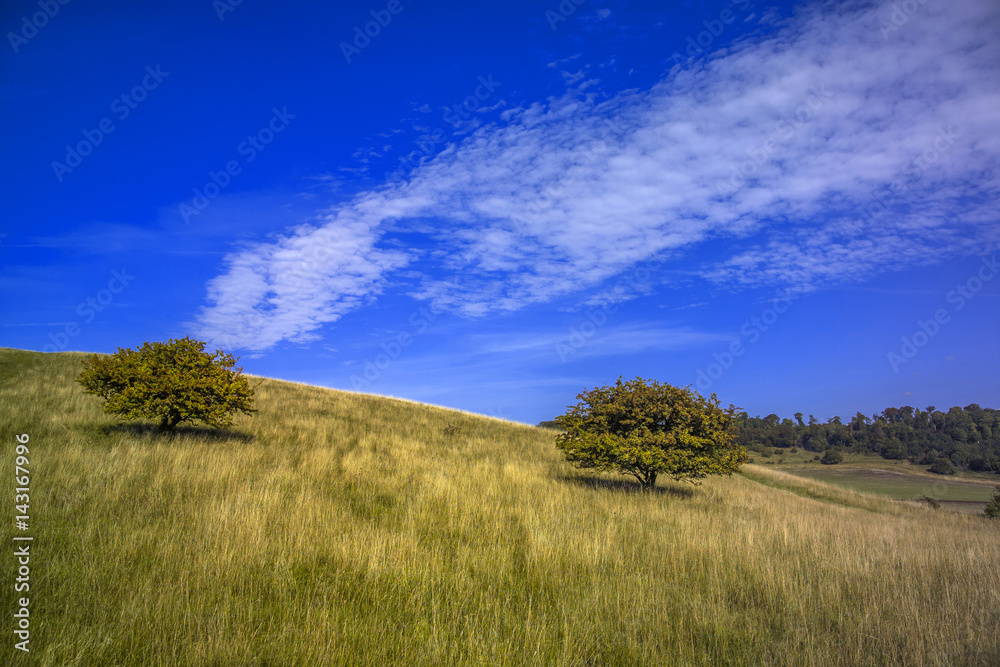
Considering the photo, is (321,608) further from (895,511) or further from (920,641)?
(895,511)

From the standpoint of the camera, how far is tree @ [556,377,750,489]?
41.8 feet

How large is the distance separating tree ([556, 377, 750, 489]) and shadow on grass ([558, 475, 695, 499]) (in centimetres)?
49

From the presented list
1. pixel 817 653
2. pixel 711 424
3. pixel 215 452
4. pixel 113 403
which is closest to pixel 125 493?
pixel 215 452

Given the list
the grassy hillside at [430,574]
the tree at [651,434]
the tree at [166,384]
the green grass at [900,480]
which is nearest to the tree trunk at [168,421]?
the tree at [166,384]

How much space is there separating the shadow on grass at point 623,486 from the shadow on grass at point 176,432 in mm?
9645

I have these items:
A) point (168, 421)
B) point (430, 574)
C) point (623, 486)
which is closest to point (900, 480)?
point (623, 486)

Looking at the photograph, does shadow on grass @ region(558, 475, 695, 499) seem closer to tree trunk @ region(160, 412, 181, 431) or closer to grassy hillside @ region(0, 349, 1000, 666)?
grassy hillside @ region(0, 349, 1000, 666)

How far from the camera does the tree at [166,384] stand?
11.4 meters

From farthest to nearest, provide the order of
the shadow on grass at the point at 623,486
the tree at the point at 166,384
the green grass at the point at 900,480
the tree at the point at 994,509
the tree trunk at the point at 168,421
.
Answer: the green grass at the point at 900,480 → the tree at the point at 994,509 → the shadow on grass at the point at 623,486 → the tree trunk at the point at 168,421 → the tree at the point at 166,384

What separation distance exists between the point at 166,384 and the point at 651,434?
12764 mm

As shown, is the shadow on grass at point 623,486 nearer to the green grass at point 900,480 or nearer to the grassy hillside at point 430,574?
the grassy hillside at point 430,574

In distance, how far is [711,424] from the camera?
1366 cm

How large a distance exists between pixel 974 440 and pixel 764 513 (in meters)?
64.3

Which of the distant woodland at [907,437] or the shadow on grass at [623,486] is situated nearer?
the shadow on grass at [623,486]
